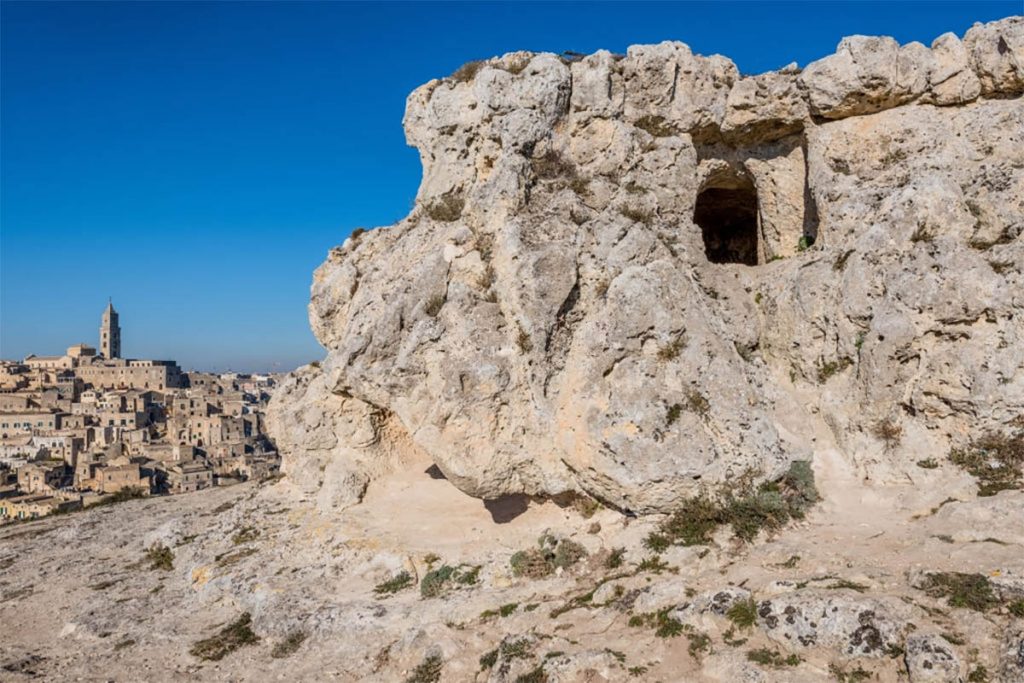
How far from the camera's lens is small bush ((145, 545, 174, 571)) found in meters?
21.0

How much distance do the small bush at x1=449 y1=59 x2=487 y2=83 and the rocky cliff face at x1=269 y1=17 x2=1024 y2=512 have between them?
0.33 metres

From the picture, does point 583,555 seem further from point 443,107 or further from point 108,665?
point 443,107

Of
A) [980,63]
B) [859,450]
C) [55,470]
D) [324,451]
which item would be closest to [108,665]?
[324,451]

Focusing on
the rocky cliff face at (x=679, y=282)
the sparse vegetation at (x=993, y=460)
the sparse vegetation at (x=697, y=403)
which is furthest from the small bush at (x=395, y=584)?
the sparse vegetation at (x=993, y=460)

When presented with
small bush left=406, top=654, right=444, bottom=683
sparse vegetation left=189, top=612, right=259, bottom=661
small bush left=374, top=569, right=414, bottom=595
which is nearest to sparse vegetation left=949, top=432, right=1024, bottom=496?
small bush left=406, top=654, right=444, bottom=683

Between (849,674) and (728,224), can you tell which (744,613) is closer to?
(849,674)

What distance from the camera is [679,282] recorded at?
1677 cm

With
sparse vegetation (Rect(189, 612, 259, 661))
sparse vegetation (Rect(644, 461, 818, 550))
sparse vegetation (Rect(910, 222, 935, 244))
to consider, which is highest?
sparse vegetation (Rect(910, 222, 935, 244))

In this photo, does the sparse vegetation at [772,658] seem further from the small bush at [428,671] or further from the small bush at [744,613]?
the small bush at [428,671]

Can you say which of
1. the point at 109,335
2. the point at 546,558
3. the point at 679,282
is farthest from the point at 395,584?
the point at 109,335

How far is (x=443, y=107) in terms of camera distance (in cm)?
2178

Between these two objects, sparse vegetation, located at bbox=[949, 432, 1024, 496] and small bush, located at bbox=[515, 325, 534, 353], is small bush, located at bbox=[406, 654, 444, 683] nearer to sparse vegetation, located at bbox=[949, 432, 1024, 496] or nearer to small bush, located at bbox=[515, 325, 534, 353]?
small bush, located at bbox=[515, 325, 534, 353]

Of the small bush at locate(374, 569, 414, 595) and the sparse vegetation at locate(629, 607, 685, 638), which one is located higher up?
the sparse vegetation at locate(629, 607, 685, 638)

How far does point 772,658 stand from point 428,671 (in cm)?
614
